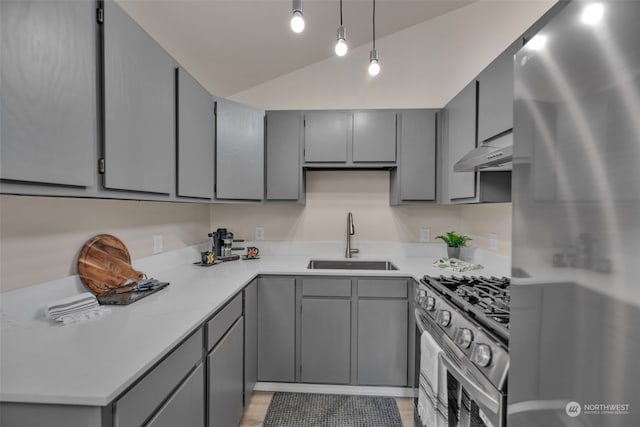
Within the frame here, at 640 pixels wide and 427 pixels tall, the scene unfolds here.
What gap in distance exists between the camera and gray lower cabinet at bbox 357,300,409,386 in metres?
2.06

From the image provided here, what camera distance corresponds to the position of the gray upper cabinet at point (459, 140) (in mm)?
1822

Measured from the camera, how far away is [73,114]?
0.97m

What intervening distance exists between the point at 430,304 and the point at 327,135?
155cm

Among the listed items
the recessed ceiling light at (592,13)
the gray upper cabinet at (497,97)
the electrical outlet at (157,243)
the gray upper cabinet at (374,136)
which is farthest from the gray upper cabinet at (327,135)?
the recessed ceiling light at (592,13)

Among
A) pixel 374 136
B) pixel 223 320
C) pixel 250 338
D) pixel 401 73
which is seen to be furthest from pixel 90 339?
→ pixel 401 73

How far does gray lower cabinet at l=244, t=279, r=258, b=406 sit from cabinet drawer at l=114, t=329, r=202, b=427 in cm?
67

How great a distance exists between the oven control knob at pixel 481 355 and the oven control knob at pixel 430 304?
17.5 inches

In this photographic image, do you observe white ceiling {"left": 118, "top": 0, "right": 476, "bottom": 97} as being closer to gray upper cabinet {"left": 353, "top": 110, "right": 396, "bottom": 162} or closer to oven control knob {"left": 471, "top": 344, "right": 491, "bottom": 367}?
gray upper cabinet {"left": 353, "top": 110, "right": 396, "bottom": 162}

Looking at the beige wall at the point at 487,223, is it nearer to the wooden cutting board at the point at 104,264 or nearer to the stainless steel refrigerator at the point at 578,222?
the stainless steel refrigerator at the point at 578,222

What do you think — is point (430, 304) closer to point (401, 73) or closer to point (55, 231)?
point (55, 231)

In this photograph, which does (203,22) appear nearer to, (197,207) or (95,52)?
(95,52)

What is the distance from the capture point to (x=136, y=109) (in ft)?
4.22

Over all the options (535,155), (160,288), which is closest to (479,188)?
(535,155)

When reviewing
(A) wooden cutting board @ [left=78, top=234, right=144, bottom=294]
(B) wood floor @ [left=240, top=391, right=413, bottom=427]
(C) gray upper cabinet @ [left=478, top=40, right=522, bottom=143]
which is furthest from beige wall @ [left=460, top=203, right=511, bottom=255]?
(A) wooden cutting board @ [left=78, top=234, right=144, bottom=294]
